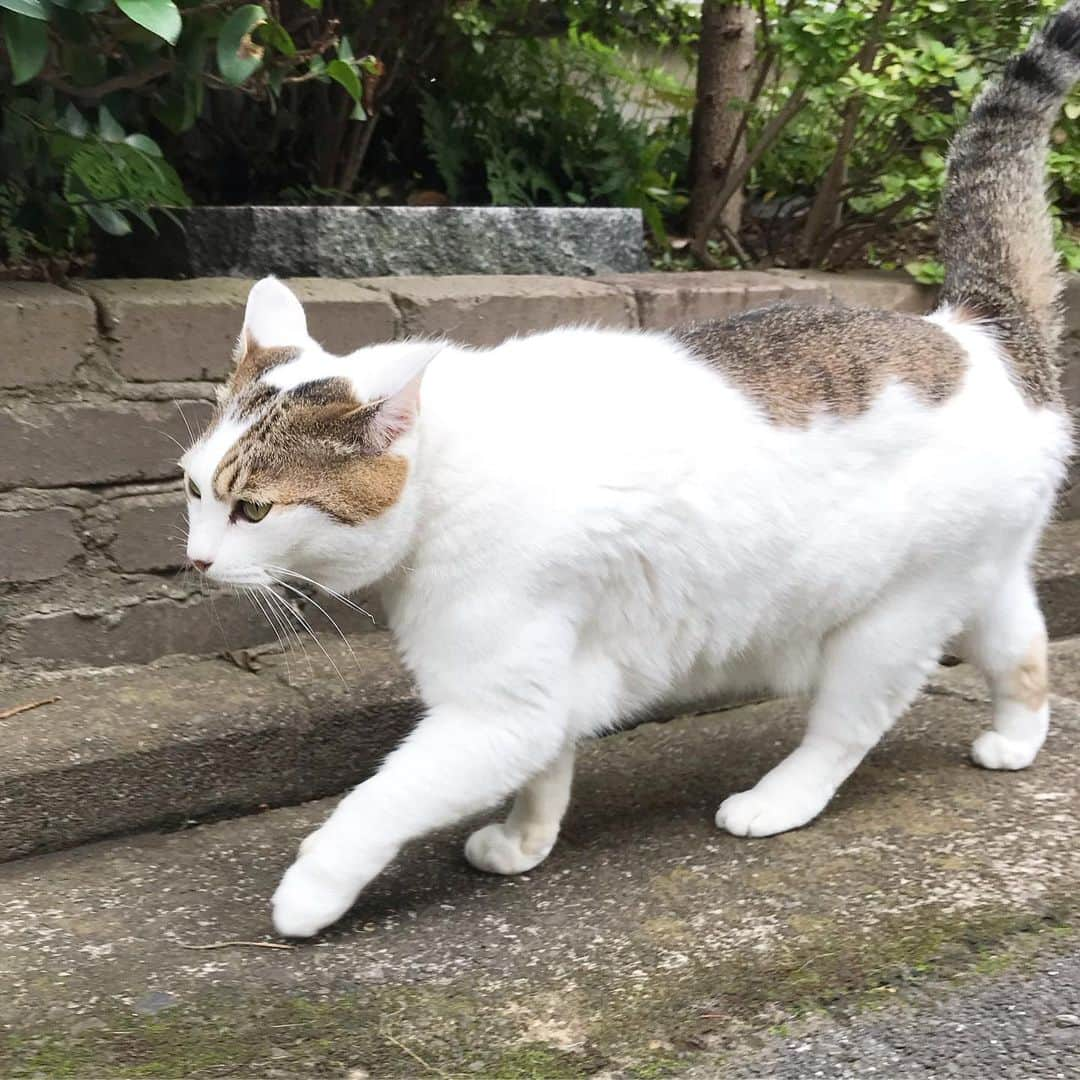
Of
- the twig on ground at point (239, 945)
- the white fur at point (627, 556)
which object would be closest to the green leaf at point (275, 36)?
the white fur at point (627, 556)

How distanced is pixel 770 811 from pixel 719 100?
2.72 m

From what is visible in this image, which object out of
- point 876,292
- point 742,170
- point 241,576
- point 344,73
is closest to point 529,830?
point 241,576

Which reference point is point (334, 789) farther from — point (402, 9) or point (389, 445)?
point (402, 9)

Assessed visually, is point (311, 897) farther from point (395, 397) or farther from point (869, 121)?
point (869, 121)

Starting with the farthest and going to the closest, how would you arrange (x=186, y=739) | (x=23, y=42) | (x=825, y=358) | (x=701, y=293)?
(x=701, y=293) < (x=186, y=739) < (x=825, y=358) < (x=23, y=42)

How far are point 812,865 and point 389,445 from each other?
123 centimetres

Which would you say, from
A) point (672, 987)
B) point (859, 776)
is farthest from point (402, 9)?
point (672, 987)

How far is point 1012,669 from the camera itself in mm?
2990

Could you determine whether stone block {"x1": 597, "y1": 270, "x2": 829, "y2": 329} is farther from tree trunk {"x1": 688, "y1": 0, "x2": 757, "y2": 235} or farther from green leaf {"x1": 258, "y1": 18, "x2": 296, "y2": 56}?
green leaf {"x1": 258, "y1": 18, "x2": 296, "y2": 56}

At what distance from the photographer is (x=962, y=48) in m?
3.81

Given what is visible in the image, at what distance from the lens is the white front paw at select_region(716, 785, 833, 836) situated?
9.02 feet

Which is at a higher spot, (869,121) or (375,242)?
(869,121)

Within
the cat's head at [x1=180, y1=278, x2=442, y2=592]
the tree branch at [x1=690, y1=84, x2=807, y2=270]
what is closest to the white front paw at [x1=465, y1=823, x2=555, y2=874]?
the cat's head at [x1=180, y1=278, x2=442, y2=592]

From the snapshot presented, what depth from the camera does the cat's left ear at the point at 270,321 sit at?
253cm
